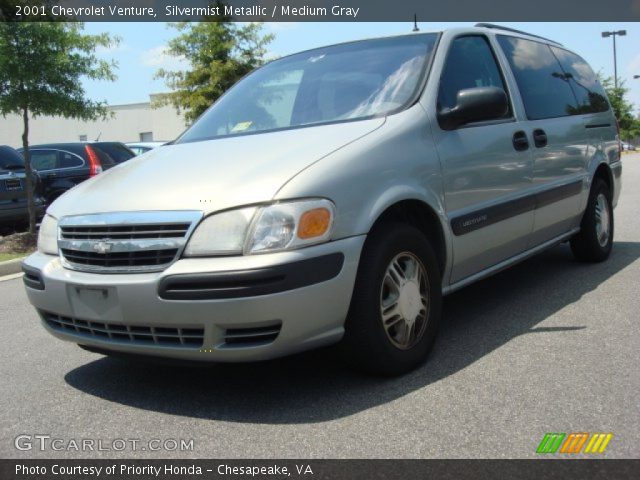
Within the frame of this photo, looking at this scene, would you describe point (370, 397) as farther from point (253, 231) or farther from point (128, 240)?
point (128, 240)

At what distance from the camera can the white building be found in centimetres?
4962

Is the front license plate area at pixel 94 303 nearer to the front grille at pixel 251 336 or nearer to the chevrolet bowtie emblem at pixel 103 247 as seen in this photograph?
the chevrolet bowtie emblem at pixel 103 247

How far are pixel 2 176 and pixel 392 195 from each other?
28.9 feet

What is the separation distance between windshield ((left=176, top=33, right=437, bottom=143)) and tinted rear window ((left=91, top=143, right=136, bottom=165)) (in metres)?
8.02

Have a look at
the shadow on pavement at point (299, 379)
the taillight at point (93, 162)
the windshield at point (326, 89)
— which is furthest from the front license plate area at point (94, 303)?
the taillight at point (93, 162)

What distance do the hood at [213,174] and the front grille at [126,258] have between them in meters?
0.20

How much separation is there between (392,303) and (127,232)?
127 cm

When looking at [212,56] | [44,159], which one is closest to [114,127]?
[212,56]

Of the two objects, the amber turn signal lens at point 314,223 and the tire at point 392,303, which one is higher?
the amber turn signal lens at point 314,223

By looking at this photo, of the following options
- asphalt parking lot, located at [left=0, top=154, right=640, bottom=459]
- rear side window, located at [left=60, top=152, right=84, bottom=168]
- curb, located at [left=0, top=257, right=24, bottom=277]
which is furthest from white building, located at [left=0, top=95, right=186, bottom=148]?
asphalt parking lot, located at [left=0, top=154, right=640, bottom=459]

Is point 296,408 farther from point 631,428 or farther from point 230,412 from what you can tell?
point 631,428

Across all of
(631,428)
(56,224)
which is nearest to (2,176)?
(56,224)

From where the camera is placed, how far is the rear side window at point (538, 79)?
4840 millimetres

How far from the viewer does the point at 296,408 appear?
10.3 ft
